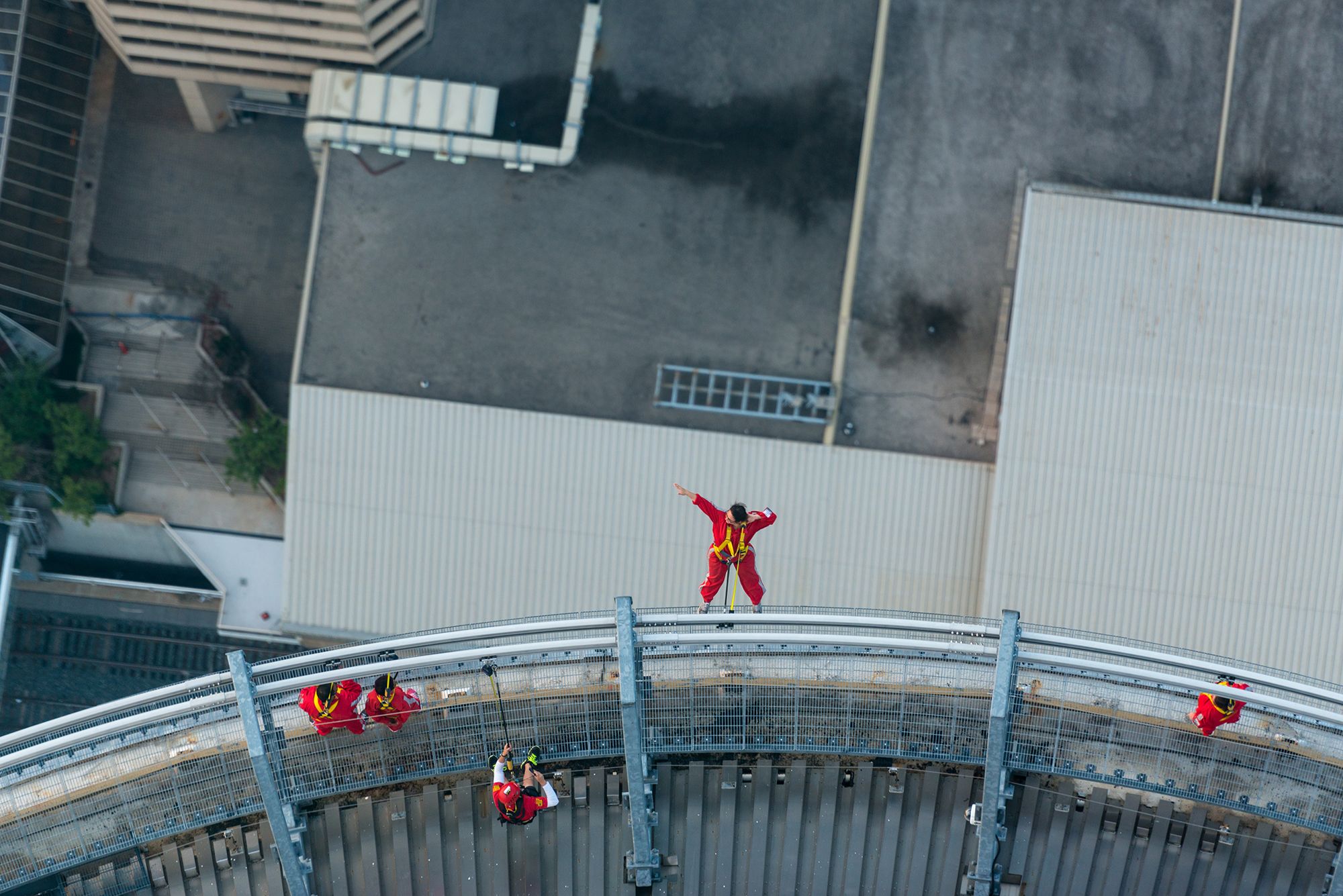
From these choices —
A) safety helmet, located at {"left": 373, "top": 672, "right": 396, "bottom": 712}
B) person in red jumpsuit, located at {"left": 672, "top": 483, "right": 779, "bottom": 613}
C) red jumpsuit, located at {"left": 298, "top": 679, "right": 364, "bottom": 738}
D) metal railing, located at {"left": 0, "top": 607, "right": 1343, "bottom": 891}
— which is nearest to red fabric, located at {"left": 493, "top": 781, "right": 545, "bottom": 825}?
metal railing, located at {"left": 0, "top": 607, "right": 1343, "bottom": 891}

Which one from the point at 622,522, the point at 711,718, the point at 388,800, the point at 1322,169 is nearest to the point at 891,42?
the point at 1322,169

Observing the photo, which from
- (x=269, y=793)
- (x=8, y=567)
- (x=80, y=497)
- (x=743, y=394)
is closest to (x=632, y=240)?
(x=743, y=394)

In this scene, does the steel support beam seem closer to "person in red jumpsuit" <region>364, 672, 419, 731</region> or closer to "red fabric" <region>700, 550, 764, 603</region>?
"person in red jumpsuit" <region>364, 672, 419, 731</region>

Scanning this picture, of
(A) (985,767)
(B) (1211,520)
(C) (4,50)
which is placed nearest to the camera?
(A) (985,767)

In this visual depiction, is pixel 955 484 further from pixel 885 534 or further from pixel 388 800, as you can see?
pixel 388 800

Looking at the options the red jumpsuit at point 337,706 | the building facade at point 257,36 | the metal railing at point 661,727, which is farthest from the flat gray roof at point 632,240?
the red jumpsuit at point 337,706

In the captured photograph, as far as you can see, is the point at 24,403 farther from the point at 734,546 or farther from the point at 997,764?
the point at 997,764
